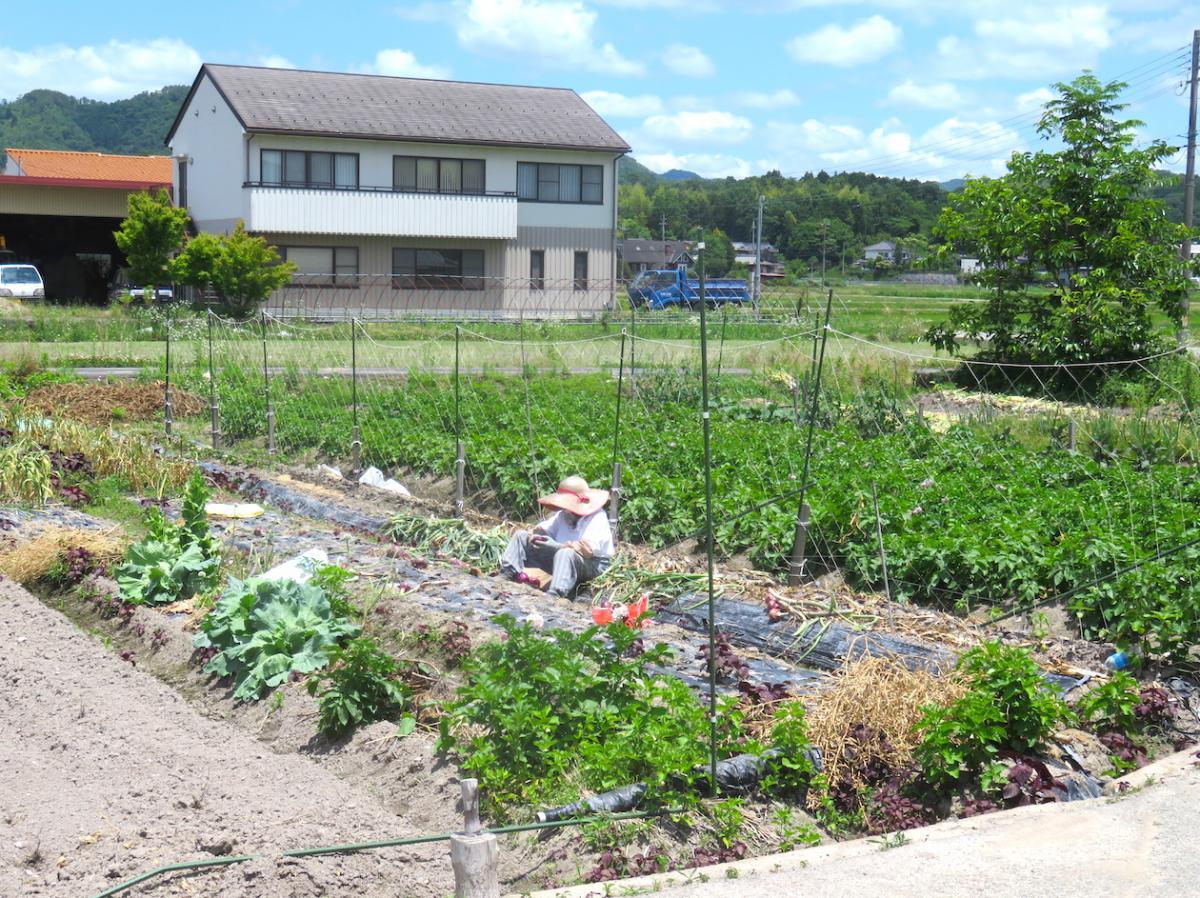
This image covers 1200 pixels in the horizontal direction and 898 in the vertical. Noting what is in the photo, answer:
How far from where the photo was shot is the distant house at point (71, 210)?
36.5 m

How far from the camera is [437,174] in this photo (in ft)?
124

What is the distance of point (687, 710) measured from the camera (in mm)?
4980

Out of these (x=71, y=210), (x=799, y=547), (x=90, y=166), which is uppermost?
(x=90, y=166)

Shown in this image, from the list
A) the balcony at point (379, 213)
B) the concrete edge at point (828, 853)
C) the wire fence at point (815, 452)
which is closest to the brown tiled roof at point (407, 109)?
the balcony at point (379, 213)

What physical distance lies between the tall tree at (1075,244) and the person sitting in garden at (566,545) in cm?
1099

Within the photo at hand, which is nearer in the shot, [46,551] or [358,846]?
[358,846]

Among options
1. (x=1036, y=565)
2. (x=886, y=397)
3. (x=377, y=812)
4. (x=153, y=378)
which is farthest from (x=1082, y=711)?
A: (x=153, y=378)

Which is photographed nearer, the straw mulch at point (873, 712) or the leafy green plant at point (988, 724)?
the leafy green plant at point (988, 724)

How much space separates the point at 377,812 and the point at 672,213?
77.0 metres

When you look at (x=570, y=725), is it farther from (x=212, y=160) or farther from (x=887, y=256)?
(x=212, y=160)

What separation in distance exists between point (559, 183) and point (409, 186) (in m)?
4.56

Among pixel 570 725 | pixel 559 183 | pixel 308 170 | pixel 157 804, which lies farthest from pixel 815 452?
pixel 559 183

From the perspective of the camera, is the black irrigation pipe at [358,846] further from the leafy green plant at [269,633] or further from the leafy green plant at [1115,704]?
the leafy green plant at [1115,704]

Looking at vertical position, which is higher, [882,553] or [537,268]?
[537,268]
